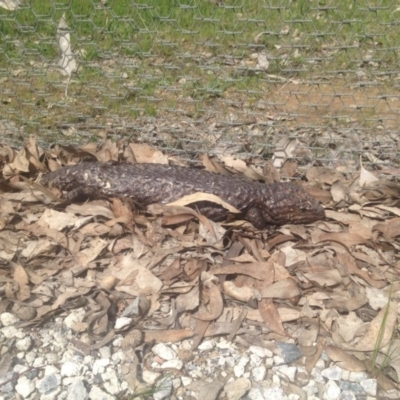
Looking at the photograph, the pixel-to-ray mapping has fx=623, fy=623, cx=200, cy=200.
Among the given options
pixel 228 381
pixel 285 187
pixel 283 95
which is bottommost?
pixel 228 381

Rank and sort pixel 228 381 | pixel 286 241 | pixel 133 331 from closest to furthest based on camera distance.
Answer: pixel 228 381 → pixel 133 331 → pixel 286 241

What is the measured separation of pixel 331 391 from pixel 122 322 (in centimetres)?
115

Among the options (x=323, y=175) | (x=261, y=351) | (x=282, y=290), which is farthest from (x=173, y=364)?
(x=323, y=175)

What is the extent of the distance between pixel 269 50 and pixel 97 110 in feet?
5.32

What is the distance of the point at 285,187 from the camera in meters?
4.60

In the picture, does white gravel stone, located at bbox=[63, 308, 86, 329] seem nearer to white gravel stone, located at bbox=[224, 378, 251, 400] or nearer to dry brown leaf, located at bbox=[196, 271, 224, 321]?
dry brown leaf, located at bbox=[196, 271, 224, 321]

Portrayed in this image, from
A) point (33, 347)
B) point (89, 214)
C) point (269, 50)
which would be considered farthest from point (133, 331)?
point (269, 50)

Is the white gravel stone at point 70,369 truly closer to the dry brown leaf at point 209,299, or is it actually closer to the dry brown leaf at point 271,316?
the dry brown leaf at point 209,299

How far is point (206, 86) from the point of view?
536 centimetres

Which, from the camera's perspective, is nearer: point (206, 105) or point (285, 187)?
point (285, 187)

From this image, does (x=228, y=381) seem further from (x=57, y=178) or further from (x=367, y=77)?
(x=367, y=77)

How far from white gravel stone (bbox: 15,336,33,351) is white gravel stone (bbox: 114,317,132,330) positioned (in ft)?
1.48

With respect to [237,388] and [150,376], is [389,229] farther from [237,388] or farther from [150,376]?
A: [150,376]

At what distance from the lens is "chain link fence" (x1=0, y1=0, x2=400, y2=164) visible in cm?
500
